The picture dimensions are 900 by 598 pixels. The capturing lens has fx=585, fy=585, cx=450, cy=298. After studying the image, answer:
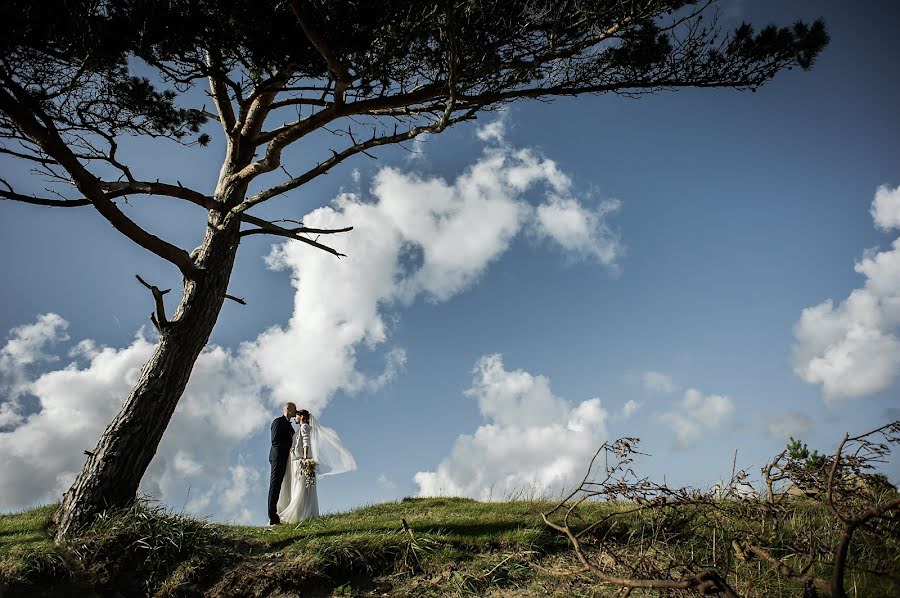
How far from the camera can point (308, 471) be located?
8906mm

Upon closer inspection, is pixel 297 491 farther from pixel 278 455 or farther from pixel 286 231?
pixel 286 231

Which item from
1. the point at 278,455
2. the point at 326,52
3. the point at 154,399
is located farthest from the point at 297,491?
the point at 326,52

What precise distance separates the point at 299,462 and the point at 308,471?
0.89 ft

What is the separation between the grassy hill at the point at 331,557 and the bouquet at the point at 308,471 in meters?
1.72

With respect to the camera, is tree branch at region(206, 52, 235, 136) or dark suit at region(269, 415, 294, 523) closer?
dark suit at region(269, 415, 294, 523)

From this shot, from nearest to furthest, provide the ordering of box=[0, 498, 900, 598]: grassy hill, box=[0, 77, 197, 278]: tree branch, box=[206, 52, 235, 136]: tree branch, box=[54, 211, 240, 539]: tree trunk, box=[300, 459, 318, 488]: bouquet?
box=[0, 498, 900, 598]: grassy hill, box=[0, 77, 197, 278]: tree branch, box=[54, 211, 240, 539]: tree trunk, box=[300, 459, 318, 488]: bouquet, box=[206, 52, 235, 136]: tree branch

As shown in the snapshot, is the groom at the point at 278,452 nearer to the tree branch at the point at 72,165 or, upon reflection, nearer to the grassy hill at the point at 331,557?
Answer: the grassy hill at the point at 331,557

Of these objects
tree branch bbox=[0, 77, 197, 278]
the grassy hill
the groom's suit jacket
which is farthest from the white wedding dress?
tree branch bbox=[0, 77, 197, 278]

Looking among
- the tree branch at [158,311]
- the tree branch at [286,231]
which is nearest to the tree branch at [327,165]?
the tree branch at [286,231]

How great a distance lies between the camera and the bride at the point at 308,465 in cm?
894

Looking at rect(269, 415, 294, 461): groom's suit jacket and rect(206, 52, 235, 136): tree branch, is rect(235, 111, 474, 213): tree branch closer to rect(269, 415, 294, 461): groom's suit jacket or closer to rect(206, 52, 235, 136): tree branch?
rect(206, 52, 235, 136): tree branch

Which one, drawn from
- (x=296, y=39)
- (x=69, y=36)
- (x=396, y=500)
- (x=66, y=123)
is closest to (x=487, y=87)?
(x=296, y=39)

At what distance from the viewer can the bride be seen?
29.3ft

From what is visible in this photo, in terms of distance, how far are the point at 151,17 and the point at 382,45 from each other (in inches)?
110
